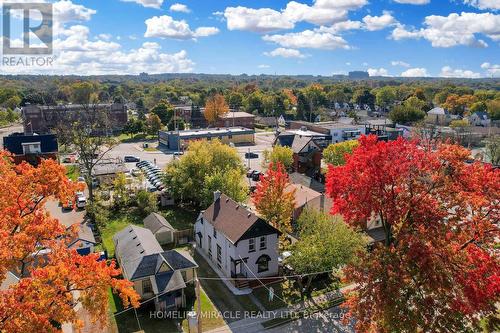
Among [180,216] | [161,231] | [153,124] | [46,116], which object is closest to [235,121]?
[153,124]

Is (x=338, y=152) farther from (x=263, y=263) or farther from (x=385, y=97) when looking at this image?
(x=385, y=97)

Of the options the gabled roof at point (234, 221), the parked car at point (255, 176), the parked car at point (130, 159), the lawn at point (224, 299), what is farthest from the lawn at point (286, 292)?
the parked car at point (130, 159)

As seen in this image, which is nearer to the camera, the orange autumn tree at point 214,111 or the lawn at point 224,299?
the lawn at point 224,299

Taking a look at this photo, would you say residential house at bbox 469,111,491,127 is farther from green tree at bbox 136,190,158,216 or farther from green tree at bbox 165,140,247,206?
green tree at bbox 136,190,158,216

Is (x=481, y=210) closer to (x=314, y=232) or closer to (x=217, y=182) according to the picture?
(x=314, y=232)

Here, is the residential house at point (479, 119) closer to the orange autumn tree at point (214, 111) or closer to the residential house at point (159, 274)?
the orange autumn tree at point (214, 111)
